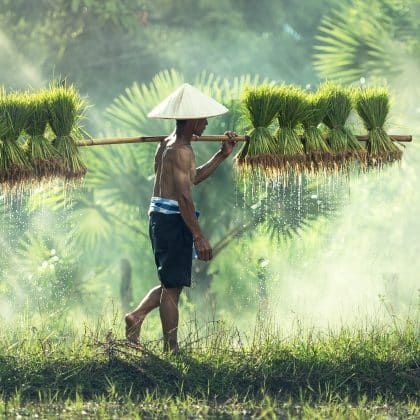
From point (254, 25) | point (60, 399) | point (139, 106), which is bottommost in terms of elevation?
point (60, 399)

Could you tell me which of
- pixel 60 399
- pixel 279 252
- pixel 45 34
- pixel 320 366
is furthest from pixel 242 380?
pixel 45 34

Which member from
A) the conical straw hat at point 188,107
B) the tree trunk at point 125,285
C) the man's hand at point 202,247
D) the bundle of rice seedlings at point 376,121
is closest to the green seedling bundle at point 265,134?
the bundle of rice seedlings at point 376,121

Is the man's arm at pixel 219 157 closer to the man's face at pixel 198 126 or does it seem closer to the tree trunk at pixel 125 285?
the man's face at pixel 198 126

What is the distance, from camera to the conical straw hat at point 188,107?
7.29m

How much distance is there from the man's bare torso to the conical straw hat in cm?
16

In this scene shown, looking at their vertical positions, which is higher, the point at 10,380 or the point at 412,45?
the point at 412,45

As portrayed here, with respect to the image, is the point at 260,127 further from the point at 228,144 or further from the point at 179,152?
the point at 179,152

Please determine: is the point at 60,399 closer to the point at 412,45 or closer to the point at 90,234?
the point at 90,234

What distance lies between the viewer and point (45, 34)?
16297 millimetres

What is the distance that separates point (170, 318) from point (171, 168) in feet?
2.66

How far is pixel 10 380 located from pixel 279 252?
6269 mm

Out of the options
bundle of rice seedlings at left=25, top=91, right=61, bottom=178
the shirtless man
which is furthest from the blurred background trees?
the shirtless man

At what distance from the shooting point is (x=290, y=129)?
7.80m

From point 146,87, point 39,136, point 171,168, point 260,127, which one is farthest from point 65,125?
point 146,87
